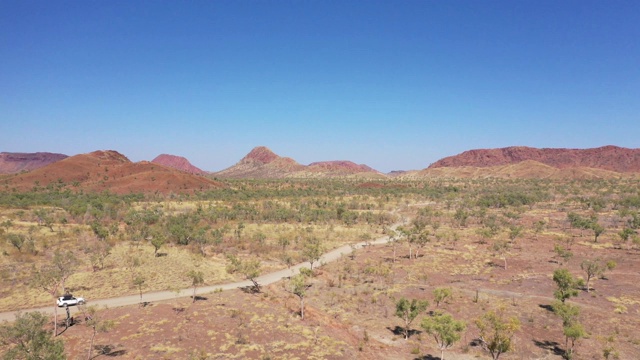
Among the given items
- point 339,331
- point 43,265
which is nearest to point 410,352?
point 339,331

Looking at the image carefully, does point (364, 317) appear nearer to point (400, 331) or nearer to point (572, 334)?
point (400, 331)

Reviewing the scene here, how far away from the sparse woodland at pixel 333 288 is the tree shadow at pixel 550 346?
0.11 m

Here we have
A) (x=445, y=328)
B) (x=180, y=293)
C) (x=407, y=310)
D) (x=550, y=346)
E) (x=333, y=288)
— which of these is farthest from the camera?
(x=333, y=288)

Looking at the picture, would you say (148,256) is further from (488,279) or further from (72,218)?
(488,279)

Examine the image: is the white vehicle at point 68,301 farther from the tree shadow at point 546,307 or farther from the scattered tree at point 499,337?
the tree shadow at point 546,307

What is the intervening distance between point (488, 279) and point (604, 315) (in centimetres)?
930

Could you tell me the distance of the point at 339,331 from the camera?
2250 cm

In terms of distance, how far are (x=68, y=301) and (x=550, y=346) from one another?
3242 cm

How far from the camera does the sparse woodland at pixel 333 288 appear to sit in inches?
795

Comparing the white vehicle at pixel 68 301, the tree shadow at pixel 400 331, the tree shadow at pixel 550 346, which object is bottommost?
the tree shadow at pixel 400 331

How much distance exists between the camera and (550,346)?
803 inches

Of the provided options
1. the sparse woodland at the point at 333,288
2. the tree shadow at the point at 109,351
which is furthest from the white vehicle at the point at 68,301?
the tree shadow at the point at 109,351

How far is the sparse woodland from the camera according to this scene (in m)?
20.2

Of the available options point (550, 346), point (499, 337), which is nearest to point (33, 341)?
point (499, 337)
